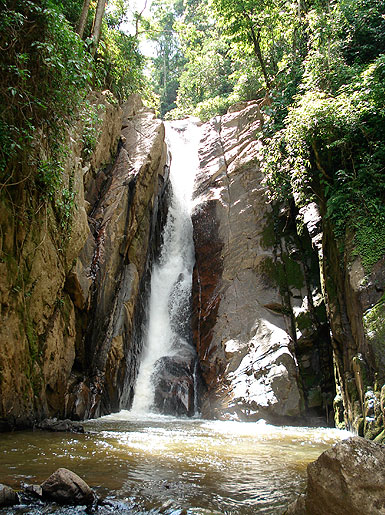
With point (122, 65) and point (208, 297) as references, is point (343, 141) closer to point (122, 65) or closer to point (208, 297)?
point (208, 297)

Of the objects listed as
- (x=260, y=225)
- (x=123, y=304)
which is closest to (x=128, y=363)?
(x=123, y=304)

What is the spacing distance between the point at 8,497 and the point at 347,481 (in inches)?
103

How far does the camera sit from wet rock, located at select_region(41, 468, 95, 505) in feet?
10.8

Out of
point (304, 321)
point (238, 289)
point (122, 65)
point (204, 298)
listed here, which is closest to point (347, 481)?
Answer: point (304, 321)

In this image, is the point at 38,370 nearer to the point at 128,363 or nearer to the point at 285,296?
the point at 128,363

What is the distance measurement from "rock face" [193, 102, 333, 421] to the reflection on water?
2.97 meters

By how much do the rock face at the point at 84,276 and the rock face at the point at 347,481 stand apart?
5961mm

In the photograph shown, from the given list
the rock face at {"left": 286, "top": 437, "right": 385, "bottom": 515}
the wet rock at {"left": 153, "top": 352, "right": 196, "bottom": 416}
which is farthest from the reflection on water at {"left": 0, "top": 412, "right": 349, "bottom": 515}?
the wet rock at {"left": 153, "top": 352, "right": 196, "bottom": 416}

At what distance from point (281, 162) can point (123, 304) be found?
7.20 meters

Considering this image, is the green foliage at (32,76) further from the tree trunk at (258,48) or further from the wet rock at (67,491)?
the tree trunk at (258,48)

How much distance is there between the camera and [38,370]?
8.33 metres

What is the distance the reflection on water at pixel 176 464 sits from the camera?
3.57m

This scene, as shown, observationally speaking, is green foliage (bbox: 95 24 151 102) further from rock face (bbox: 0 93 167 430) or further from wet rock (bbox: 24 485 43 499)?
wet rock (bbox: 24 485 43 499)

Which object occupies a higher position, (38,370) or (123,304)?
(123,304)
